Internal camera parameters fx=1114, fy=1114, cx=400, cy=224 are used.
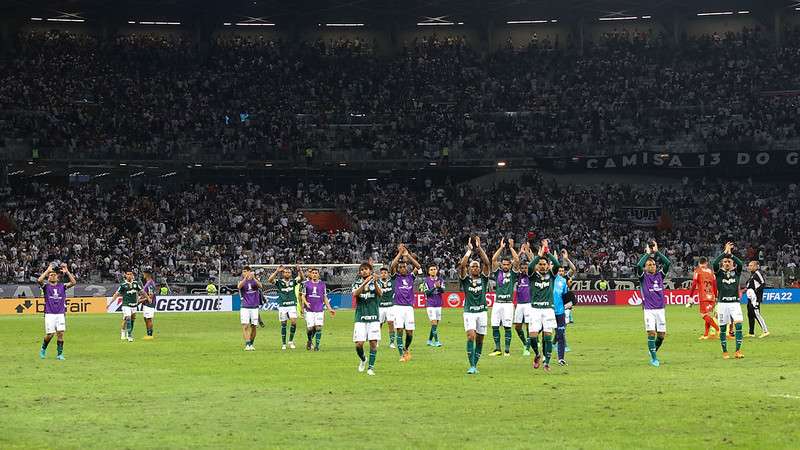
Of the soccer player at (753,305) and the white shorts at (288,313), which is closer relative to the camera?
the white shorts at (288,313)

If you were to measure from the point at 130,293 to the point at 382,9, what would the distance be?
54.3 meters

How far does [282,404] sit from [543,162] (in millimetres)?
68222

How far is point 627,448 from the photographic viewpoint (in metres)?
15.9

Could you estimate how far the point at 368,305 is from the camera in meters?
26.7

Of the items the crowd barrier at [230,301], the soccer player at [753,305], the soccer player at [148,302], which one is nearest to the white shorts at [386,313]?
the soccer player at [753,305]

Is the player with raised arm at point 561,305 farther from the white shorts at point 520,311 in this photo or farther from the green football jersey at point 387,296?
the green football jersey at point 387,296

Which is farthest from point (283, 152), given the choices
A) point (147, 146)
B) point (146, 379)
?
point (146, 379)

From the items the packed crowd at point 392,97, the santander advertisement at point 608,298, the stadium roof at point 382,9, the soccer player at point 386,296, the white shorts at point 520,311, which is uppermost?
the stadium roof at point 382,9

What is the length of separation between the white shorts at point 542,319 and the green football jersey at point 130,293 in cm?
2056

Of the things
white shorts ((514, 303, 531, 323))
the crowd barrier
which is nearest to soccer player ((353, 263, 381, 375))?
white shorts ((514, 303, 531, 323))

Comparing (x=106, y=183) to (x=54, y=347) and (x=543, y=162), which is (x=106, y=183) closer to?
(x=543, y=162)

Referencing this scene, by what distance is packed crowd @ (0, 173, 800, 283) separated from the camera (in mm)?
73625

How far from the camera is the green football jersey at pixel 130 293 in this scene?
42469 mm

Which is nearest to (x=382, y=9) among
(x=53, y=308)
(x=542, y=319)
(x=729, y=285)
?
(x=53, y=308)
